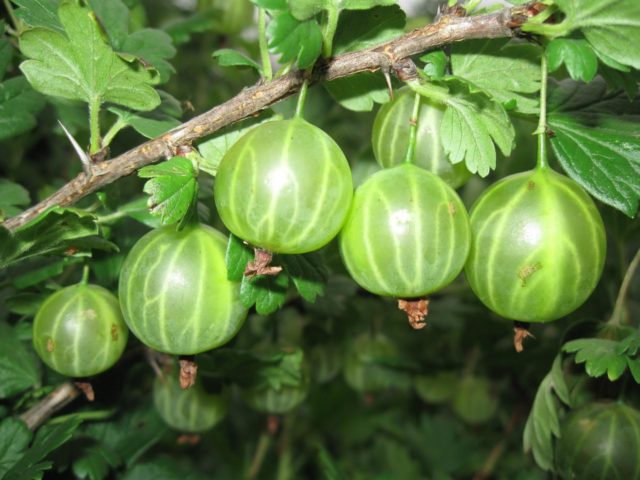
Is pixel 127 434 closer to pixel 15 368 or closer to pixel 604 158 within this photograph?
pixel 15 368

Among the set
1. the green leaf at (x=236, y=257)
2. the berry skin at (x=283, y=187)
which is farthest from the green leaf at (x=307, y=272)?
the berry skin at (x=283, y=187)

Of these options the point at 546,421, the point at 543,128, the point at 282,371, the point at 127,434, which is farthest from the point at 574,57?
the point at 127,434

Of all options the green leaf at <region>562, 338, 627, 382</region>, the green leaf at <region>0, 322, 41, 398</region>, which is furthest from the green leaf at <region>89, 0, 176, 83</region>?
the green leaf at <region>562, 338, 627, 382</region>

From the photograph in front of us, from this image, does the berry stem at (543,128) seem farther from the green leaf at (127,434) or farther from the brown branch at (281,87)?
the green leaf at (127,434)

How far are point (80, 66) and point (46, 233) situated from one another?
1.03 feet

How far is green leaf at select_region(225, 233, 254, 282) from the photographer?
1084 millimetres

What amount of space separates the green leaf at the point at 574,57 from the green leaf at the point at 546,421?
74 centimetres

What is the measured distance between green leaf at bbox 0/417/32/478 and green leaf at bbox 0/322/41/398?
0.47ft

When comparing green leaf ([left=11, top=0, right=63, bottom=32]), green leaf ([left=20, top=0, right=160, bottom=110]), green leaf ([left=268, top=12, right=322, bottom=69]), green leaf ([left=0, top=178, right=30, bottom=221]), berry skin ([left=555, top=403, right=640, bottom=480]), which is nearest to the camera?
green leaf ([left=268, top=12, right=322, bottom=69])

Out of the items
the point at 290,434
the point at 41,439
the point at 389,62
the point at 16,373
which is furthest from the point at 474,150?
the point at 290,434

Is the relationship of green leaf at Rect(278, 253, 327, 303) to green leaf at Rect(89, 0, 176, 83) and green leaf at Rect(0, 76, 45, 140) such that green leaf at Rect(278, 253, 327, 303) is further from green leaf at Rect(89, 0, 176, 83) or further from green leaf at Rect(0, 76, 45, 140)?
green leaf at Rect(0, 76, 45, 140)

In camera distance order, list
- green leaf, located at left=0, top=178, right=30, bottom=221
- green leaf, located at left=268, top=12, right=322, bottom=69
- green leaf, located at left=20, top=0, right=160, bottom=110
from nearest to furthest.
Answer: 1. green leaf, located at left=268, top=12, right=322, bottom=69
2. green leaf, located at left=20, top=0, right=160, bottom=110
3. green leaf, located at left=0, top=178, right=30, bottom=221

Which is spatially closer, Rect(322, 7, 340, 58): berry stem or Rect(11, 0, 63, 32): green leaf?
Rect(322, 7, 340, 58): berry stem

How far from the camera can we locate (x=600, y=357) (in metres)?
1.25
